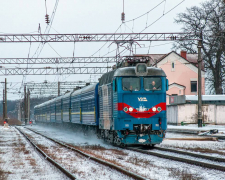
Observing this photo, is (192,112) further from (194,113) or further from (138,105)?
(138,105)

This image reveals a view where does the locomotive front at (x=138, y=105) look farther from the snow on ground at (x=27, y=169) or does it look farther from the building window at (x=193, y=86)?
the building window at (x=193, y=86)

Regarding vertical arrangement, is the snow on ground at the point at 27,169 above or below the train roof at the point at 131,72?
below

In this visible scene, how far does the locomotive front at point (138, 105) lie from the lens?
1630cm

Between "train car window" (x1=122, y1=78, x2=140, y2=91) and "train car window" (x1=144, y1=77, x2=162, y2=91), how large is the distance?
316mm

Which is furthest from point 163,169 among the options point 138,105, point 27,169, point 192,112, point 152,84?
point 192,112

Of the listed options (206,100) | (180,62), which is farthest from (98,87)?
(180,62)

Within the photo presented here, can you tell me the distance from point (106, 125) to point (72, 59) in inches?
958

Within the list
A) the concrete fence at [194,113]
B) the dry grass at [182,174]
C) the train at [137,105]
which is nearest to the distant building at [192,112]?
the concrete fence at [194,113]

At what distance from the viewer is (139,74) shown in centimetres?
1672

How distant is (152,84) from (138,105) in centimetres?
105

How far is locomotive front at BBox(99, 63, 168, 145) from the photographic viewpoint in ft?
53.5

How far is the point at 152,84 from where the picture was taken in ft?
55.2

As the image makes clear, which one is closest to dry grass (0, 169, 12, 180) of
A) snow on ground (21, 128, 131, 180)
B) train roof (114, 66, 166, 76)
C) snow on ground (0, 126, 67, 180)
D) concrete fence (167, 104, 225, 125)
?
snow on ground (0, 126, 67, 180)

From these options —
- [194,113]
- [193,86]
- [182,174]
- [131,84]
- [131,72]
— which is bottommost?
[182,174]
